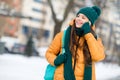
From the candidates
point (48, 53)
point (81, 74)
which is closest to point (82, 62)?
point (81, 74)

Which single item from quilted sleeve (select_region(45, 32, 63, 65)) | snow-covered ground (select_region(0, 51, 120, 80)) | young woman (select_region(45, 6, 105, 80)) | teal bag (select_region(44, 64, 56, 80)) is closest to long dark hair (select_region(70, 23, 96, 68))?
young woman (select_region(45, 6, 105, 80))

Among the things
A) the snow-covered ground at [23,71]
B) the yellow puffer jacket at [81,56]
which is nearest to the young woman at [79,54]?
the yellow puffer jacket at [81,56]

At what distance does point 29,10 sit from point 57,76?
8938 cm

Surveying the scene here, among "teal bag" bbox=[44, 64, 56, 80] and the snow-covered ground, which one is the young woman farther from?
the snow-covered ground

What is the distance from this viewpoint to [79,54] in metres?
4.96

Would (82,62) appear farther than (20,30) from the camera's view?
No

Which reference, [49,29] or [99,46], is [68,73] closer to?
[99,46]

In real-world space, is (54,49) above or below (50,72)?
above

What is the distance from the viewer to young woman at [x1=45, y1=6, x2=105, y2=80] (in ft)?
16.2

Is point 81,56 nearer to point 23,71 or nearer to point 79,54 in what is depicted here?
point 79,54

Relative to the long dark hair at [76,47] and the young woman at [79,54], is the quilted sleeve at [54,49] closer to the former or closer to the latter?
the young woman at [79,54]

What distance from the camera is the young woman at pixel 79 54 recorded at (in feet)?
16.2

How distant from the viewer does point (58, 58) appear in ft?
16.4

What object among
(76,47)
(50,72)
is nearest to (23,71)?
(50,72)
